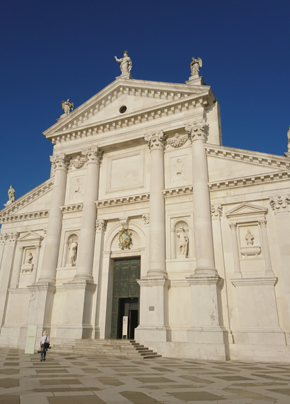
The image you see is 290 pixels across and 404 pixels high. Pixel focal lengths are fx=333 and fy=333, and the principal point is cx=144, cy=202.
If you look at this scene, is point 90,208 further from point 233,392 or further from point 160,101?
point 233,392

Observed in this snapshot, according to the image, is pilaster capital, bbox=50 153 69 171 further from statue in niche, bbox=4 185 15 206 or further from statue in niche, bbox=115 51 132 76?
statue in niche, bbox=115 51 132 76

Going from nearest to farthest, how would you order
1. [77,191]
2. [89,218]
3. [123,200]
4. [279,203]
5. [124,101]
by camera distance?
[279,203], [123,200], [89,218], [77,191], [124,101]

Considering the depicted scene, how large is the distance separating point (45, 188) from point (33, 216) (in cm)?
262

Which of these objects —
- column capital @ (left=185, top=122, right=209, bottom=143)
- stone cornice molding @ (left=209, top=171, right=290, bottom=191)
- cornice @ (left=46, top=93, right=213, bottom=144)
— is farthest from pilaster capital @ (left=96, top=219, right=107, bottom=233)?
column capital @ (left=185, top=122, right=209, bottom=143)

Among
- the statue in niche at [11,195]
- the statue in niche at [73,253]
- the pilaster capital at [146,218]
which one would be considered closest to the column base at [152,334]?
the pilaster capital at [146,218]

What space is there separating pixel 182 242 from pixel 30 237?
42.9ft

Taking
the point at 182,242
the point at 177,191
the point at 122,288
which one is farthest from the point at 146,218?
the point at 122,288

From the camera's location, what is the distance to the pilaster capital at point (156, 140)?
24.7 meters

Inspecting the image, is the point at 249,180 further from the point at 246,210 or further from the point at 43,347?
the point at 43,347

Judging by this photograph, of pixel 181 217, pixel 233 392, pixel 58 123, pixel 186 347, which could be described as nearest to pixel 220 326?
pixel 186 347

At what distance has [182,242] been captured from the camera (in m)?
22.1

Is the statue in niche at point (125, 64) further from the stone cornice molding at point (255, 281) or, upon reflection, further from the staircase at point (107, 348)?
the staircase at point (107, 348)

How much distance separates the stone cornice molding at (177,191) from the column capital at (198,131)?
362 cm

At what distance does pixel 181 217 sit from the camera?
75.2ft
